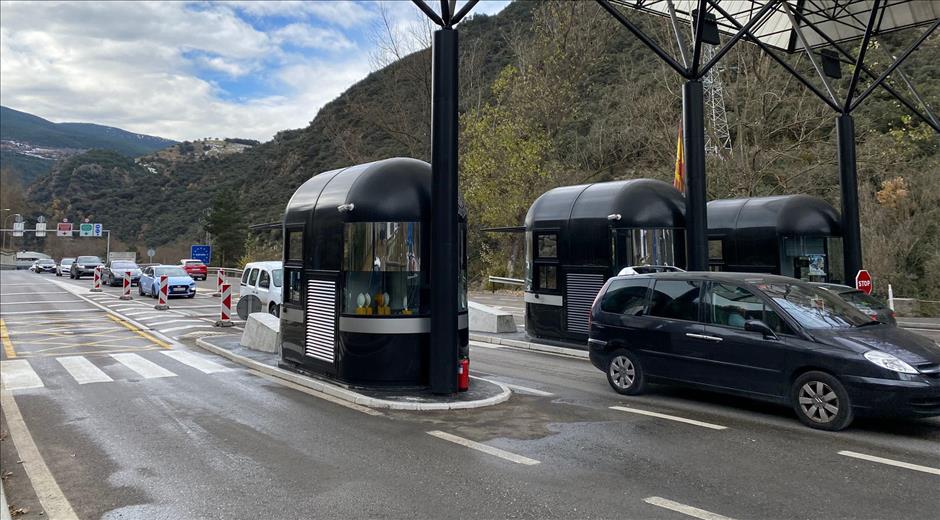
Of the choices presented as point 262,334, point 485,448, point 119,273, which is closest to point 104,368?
point 262,334

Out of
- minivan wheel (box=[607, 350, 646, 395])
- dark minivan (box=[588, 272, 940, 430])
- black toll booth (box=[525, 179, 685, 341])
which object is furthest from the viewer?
black toll booth (box=[525, 179, 685, 341])

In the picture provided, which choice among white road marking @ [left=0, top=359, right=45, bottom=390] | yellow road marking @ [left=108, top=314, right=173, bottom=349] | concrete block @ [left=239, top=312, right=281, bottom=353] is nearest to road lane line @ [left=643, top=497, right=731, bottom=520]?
concrete block @ [left=239, top=312, right=281, bottom=353]

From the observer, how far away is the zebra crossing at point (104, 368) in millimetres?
10180

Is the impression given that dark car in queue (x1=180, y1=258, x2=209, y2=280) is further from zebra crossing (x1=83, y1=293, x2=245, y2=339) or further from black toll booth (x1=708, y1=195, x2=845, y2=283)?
black toll booth (x1=708, y1=195, x2=845, y2=283)

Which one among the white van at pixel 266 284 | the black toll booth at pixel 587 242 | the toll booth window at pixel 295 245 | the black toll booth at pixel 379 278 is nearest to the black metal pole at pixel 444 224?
the black toll booth at pixel 379 278

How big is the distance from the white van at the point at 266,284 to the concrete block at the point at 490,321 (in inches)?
245

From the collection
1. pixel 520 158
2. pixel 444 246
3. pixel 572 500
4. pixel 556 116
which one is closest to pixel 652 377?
pixel 444 246

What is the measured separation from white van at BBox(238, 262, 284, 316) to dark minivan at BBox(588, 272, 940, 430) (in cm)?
1244

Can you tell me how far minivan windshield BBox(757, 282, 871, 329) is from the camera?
280 inches

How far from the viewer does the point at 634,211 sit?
41.0 ft

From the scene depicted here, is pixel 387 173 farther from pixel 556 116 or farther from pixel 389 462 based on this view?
pixel 556 116

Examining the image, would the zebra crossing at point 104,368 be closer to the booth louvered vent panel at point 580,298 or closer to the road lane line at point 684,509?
the booth louvered vent panel at point 580,298

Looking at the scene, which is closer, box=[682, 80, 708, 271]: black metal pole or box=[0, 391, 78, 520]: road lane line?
box=[0, 391, 78, 520]: road lane line

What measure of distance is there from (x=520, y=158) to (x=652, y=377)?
26250mm
